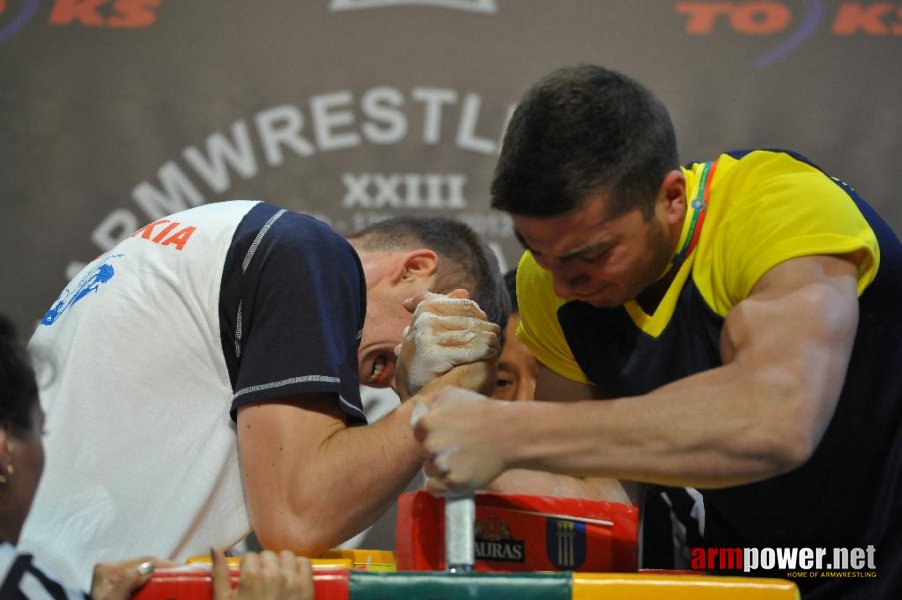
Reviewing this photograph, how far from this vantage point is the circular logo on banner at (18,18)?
2.42m

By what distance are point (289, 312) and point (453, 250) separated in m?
0.54

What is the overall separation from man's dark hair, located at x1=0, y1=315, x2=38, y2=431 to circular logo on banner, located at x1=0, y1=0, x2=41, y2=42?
1.67 meters

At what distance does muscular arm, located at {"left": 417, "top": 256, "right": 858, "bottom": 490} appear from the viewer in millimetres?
1032

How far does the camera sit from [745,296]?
1.27 m

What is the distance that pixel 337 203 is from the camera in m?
2.42

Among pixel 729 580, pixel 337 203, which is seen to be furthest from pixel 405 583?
pixel 337 203

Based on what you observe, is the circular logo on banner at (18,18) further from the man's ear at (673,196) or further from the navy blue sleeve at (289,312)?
the man's ear at (673,196)

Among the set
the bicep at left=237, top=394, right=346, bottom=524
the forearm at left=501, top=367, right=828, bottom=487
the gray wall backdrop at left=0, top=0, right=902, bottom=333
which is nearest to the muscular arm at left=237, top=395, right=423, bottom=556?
the bicep at left=237, top=394, right=346, bottom=524

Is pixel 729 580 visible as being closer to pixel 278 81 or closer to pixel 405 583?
pixel 405 583

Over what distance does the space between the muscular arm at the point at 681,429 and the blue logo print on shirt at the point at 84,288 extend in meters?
0.59

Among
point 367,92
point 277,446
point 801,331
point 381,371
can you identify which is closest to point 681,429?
point 801,331

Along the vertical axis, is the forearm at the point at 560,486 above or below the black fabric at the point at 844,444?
below

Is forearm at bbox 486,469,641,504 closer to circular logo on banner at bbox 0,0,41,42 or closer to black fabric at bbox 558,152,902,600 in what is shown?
black fabric at bbox 558,152,902,600

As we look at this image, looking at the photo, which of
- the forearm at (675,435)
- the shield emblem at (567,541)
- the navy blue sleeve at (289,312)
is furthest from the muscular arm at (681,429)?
the navy blue sleeve at (289,312)
